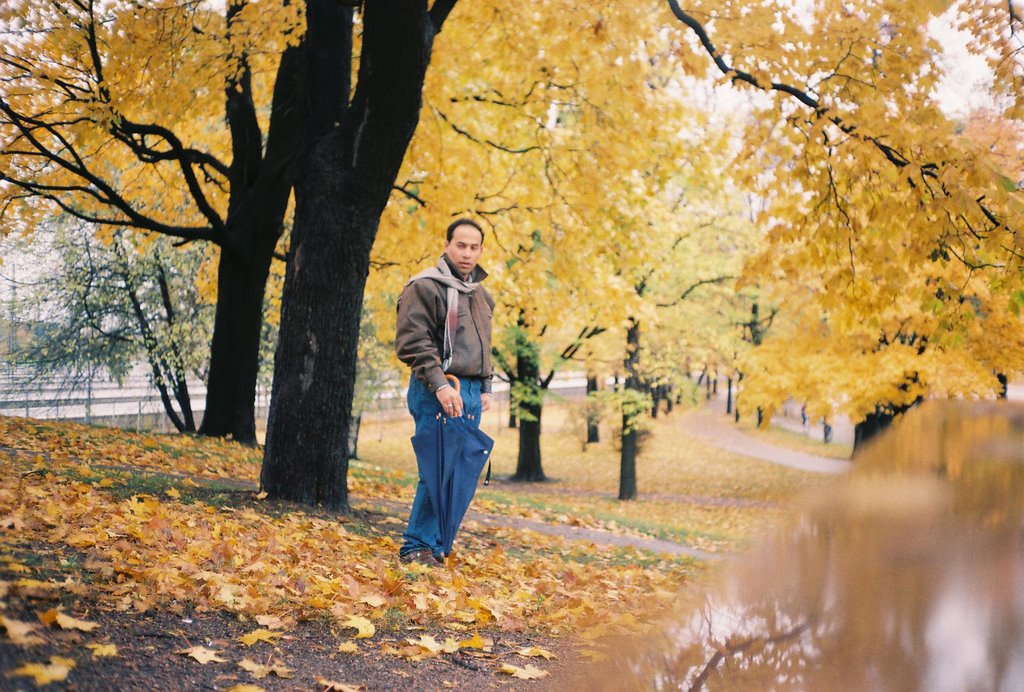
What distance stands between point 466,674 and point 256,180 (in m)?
10.4

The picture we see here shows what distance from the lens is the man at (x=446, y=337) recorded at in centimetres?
467

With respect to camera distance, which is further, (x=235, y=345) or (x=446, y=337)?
(x=235, y=345)

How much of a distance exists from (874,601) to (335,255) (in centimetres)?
539

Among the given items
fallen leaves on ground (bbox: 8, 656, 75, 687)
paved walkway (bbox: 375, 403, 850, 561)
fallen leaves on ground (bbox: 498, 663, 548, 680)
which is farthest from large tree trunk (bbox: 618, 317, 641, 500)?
fallen leaves on ground (bbox: 8, 656, 75, 687)

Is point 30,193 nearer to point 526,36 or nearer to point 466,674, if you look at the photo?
point 526,36

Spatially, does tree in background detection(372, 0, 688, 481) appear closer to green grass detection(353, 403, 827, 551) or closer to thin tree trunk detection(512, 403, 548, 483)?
green grass detection(353, 403, 827, 551)

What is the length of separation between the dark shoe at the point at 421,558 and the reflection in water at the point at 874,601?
303 cm

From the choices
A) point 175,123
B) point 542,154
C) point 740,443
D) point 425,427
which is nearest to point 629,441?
point 542,154

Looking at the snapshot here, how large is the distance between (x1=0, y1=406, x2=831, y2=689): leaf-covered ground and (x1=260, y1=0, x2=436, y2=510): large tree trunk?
1.40ft

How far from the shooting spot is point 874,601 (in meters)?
1.76

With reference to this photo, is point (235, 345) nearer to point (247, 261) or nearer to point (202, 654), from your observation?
point (247, 261)

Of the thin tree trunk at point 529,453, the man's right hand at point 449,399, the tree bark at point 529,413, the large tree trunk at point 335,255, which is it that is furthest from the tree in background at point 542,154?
the thin tree trunk at point 529,453

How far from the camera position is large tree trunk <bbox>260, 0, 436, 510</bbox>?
21.1ft

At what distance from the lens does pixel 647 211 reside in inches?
512
